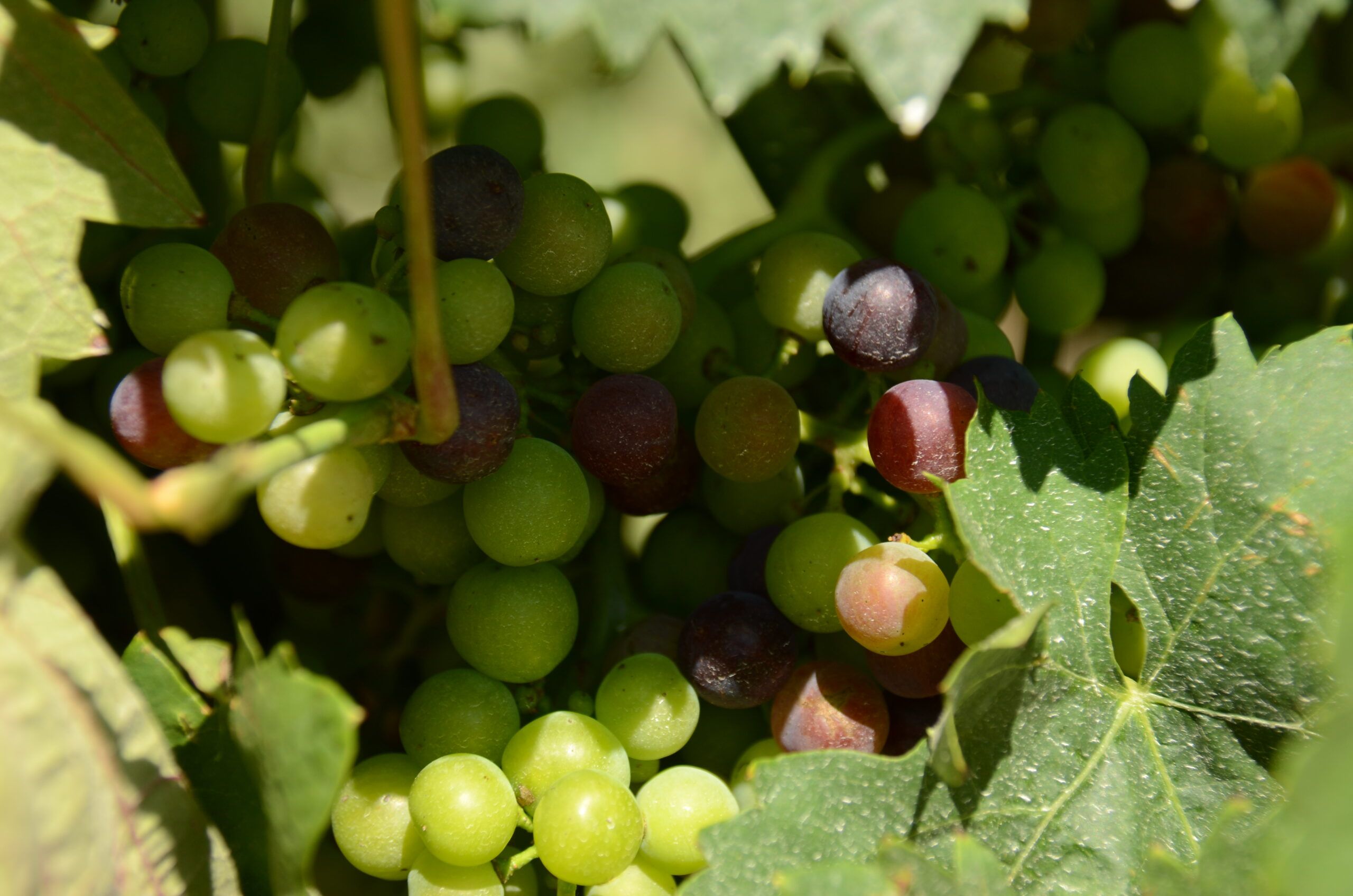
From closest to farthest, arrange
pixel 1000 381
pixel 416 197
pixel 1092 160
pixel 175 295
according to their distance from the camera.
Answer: pixel 416 197
pixel 175 295
pixel 1000 381
pixel 1092 160

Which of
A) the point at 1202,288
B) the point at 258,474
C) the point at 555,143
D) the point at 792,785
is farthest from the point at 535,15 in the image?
the point at 555,143

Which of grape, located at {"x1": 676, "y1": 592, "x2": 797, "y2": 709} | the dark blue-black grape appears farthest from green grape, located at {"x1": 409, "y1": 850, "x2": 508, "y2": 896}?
the dark blue-black grape

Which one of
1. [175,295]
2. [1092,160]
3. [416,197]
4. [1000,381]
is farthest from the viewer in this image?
[1092,160]

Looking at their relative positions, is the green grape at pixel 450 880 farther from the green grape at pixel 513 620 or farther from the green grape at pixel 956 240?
the green grape at pixel 956 240

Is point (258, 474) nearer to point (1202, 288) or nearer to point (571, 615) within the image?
point (571, 615)

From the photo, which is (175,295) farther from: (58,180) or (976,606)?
(976,606)

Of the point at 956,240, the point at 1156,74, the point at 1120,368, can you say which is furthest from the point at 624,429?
the point at 1156,74
